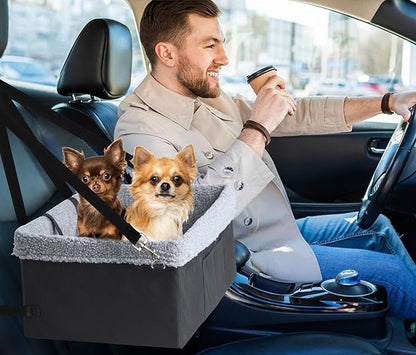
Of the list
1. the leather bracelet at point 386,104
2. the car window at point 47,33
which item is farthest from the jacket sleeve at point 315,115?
the car window at point 47,33

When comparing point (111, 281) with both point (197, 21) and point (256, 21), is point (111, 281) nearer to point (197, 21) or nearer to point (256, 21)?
point (197, 21)

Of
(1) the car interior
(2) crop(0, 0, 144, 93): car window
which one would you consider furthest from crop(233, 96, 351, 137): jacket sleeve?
(2) crop(0, 0, 144, 93): car window

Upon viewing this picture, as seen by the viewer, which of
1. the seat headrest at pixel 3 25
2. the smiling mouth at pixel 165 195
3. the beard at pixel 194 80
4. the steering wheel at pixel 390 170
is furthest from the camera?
the steering wheel at pixel 390 170

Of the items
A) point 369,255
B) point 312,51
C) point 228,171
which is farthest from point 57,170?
point 312,51

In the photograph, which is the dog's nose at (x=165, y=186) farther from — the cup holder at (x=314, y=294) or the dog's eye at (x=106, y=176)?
the cup holder at (x=314, y=294)

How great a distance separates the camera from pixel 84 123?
164cm

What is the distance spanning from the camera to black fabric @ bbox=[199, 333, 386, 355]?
1.03 metres

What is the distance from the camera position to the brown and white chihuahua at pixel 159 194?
614mm

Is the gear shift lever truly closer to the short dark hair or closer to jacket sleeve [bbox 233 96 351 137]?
the short dark hair

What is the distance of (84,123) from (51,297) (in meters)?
1.01

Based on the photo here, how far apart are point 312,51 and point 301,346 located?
2723mm

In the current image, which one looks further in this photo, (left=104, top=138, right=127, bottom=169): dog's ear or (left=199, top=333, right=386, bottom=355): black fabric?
(left=199, top=333, right=386, bottom=355): black fabric

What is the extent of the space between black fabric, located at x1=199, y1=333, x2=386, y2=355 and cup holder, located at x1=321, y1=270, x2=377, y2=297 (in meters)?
0.11

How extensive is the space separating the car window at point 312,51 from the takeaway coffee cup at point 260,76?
648 mm
